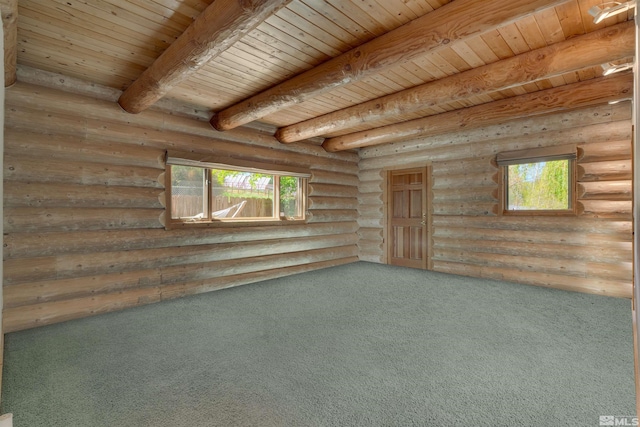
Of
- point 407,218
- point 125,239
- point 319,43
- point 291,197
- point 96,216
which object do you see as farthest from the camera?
point 407,218

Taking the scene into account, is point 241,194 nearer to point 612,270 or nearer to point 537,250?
point 537,250

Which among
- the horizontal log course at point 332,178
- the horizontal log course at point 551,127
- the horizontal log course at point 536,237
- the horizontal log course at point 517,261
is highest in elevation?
the horizontal log course at point 551,127

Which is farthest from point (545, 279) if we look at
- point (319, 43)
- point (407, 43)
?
point (319, 43)

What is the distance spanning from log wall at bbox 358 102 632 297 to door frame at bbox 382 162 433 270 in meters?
0.06

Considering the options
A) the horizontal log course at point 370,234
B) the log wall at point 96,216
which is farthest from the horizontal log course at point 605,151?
the log wall at point 96,216

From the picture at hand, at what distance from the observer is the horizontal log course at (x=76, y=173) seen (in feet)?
10.0

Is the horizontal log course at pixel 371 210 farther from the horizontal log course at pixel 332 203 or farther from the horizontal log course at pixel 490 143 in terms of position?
the horizontal log course at pixel 490 143

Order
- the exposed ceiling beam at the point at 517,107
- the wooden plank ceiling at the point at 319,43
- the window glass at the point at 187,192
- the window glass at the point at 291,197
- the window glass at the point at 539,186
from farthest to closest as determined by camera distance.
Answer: the window glass at the point at 291,197, the window glass at the point at 539,186, the window glass at the point at 187,192, the exposed ceiling beam at the point at 517,107, the wooden plank ceiling at the point at 319,43

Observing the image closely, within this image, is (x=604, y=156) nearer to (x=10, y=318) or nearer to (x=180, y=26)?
(x=180, y=26)

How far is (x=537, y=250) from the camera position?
4.68 metres

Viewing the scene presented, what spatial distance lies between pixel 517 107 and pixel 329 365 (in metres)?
4.13

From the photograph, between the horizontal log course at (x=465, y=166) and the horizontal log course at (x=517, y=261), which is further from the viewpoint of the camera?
the horizontal log course at (x=465, y=166)

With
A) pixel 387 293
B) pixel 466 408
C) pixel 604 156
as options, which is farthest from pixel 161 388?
pixel 604 156

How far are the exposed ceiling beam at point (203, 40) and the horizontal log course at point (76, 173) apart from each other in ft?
3.16
